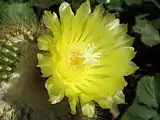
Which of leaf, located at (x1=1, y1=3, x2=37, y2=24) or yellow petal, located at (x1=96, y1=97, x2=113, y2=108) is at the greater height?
leaf, located at (x1=1, y1=3, x2=37, y2=24)

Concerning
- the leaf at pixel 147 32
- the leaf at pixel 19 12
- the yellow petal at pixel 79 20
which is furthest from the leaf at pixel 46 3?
the yellow petal at pixel 79 20

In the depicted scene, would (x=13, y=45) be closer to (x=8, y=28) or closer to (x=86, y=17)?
(x=8, y=28)

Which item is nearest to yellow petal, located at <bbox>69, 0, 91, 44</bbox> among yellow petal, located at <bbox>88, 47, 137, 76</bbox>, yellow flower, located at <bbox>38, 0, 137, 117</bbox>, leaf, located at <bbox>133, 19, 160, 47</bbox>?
yellow flower, located at <bbox>38, 0, 137, 117</bbox>

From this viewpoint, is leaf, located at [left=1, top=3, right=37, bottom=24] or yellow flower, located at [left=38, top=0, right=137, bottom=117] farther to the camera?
leaf, located at [left=1, top=3, right=37, bottom=24]

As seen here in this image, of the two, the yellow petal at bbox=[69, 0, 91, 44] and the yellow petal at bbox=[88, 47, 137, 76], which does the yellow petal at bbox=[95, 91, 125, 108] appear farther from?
the yellow petal at bbox=[69, 0, 91, 44]

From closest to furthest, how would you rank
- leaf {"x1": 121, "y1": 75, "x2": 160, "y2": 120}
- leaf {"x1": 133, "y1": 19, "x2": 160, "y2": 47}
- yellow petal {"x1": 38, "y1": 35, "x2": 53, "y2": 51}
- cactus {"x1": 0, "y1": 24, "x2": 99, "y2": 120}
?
yellow petal {"x1": 38, "y1": 35, "x2": 53, "y2": 51} < cactus {"x1": 0, "y1": 24, "x2": 99, "y2": 120} < leaf {"x1": 121, "y1": 75, "x2": 160, "y2": 120} < leaf {"x1": 133, "y1": 19, "x2": 160, "y2": 47}

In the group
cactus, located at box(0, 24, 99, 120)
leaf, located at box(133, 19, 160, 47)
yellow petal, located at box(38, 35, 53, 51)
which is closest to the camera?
yellow petal, located at box(38, 35, 53, 51)
